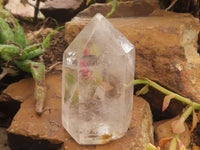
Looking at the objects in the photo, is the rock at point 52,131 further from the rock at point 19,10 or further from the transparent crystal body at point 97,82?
the rock at point 19,10

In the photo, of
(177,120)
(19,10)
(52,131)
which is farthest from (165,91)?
(19,10)

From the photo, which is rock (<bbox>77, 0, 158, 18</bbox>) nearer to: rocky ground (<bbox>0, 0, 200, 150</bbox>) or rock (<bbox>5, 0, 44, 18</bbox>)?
rocky ground (<bbox>0, 0, 200, 150</bbox>)

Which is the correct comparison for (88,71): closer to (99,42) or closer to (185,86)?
(99,42)

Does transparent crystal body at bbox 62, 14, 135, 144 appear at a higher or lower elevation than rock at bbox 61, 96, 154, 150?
Result: higher

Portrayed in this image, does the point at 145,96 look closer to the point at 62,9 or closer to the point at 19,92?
the point at 19,92

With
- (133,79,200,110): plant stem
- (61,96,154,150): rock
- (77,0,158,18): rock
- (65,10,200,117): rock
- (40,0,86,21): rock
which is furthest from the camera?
(40,0,86,21): rock

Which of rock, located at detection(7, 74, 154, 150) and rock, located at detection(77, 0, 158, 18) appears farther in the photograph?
rock, located at detection(77, 0, 158, 18)

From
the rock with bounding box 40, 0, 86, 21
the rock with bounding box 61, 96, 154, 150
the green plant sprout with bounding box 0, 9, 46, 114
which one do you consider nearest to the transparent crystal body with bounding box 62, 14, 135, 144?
the rock with bounding box 61, 96, 154, 150

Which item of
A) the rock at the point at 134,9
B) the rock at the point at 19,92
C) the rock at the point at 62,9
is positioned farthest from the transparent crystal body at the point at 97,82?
the rock at the point at 62,9
